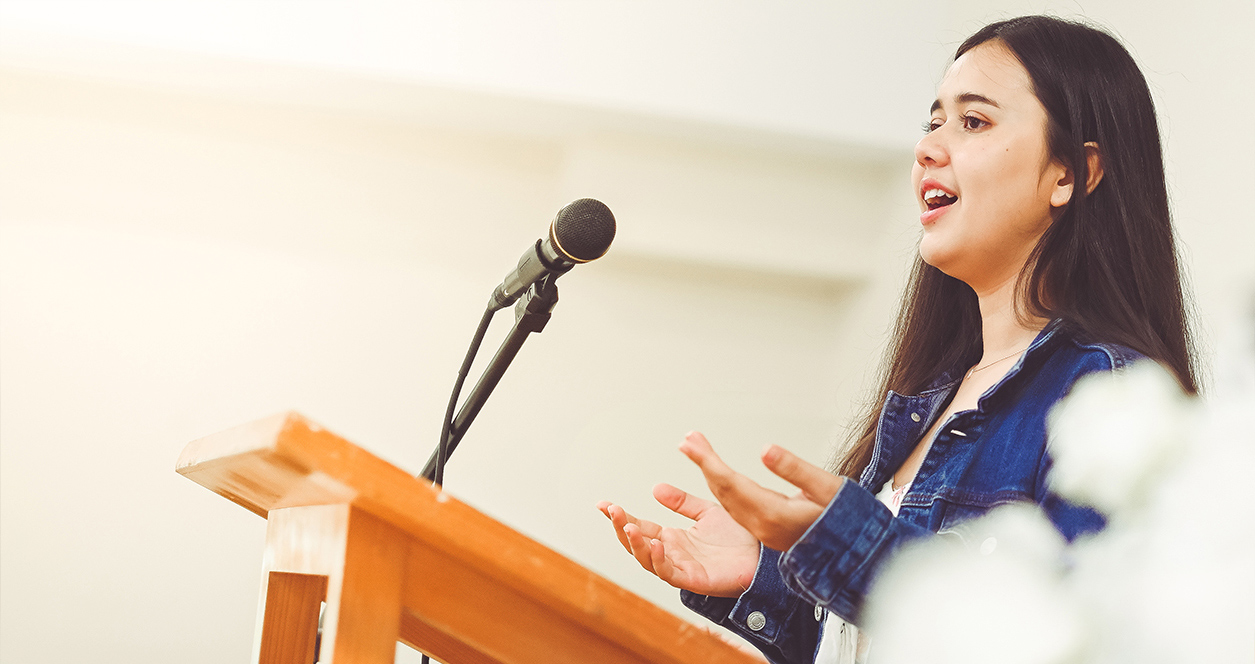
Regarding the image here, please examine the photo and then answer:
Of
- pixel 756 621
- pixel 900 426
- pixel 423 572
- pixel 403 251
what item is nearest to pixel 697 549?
pixel 756 621

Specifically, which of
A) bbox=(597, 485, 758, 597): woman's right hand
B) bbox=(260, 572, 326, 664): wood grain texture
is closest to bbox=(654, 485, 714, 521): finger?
bbox=(597, 485, 758, 597): woman's right hand

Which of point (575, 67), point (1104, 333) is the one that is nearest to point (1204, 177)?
point (1104, 333)

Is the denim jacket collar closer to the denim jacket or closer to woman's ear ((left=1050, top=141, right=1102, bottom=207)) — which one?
the denim jacket

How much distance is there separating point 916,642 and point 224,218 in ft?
8.50

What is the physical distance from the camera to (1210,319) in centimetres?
176

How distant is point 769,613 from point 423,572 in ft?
2.36

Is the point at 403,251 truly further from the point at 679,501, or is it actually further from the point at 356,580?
the point at 356,580

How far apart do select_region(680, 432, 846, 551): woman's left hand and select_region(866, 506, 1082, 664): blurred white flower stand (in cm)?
10

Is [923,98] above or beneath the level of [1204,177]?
above

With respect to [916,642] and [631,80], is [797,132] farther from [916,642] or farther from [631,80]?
[916,642]

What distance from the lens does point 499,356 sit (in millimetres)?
1216

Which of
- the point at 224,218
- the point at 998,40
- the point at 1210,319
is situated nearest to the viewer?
the point at 998,40

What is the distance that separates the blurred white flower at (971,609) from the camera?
2.75ft

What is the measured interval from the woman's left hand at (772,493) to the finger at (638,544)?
29cm
